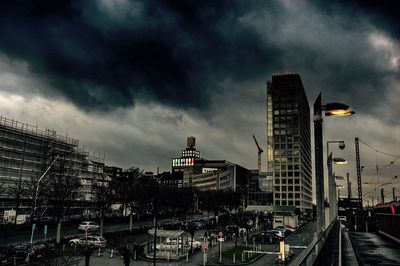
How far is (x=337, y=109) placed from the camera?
1005 centimetres

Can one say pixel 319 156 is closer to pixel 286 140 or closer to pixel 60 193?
pixel 60 193

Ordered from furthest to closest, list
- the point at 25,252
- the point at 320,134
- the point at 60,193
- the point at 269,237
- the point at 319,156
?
the point at 269,237 → the point at 60,193 → the point at 25,252 → the point at 320,134 → the point at 319,156

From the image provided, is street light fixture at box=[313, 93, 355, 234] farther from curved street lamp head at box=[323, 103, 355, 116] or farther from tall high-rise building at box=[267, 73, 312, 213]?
tall high-rise building at box=[267, 73, 312, 213]

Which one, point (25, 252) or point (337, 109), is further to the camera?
point (25, 252)

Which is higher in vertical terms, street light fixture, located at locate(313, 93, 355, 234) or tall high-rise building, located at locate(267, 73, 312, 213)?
tall high-rise building, located at locate(267, 73, 312, 213)

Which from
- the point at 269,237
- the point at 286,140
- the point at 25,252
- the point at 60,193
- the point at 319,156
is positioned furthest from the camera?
the point at 286,140

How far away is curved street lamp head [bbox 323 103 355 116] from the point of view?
32.7ft

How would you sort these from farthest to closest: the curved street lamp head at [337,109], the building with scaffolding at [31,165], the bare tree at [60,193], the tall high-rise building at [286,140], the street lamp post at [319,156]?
the tall high-rise building at [286,140]
the building with scaffolding at [31,165]
the bare tree at [60,193]
the curved street lamp head at [337,109]
the street lamp post at [319,156]

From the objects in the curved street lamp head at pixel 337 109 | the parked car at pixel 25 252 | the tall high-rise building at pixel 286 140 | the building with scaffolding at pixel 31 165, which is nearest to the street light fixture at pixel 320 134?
the curved street lamp head at pixel 337 109

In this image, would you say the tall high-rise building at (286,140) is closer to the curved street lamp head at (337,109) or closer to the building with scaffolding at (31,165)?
the building with scaffolding at (31,165)

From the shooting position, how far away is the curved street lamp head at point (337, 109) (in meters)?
9.97

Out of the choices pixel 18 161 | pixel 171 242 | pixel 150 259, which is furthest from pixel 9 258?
pixel 18 161

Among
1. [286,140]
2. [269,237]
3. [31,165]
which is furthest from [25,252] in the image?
[286,140]

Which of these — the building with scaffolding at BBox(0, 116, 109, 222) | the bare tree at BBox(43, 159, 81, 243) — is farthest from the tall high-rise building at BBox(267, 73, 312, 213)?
the bare tree at BBox(43, 159, 81, 243)
